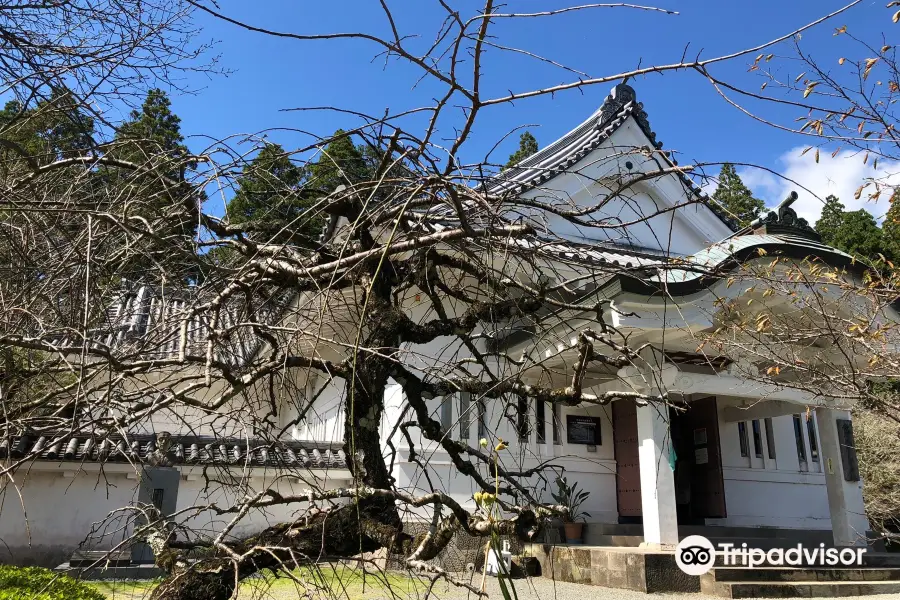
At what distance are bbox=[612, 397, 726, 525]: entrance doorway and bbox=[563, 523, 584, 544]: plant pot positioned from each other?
3.73ft

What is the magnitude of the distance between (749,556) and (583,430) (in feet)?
10.5

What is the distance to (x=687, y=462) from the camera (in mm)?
11344

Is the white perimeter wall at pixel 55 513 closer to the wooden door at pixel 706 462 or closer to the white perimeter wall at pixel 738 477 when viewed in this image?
the white perimeter wall at pixel 738 477

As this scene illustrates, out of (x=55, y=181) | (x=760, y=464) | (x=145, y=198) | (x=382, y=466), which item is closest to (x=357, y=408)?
(x=382, y=466)

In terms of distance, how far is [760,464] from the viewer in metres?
11.3

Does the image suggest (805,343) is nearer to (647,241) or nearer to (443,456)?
(443,456)

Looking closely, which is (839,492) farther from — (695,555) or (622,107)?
(622,107)

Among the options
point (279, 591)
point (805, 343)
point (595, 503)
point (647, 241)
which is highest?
point (647, 241)

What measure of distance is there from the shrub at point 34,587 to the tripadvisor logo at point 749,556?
5784 mm

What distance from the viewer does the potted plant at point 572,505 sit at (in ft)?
30.0

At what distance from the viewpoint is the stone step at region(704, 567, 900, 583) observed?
6961 millimetres

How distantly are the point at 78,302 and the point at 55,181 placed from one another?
0.87 meters

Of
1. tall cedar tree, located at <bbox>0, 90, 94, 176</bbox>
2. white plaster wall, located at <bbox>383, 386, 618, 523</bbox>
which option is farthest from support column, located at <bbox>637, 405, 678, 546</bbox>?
tall cedar tree, located at <bbox>0, 90, 94, 176</bbox>

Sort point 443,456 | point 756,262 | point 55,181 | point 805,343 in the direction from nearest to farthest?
point 55,181, point 805,343, point 756,262, point 443,456
